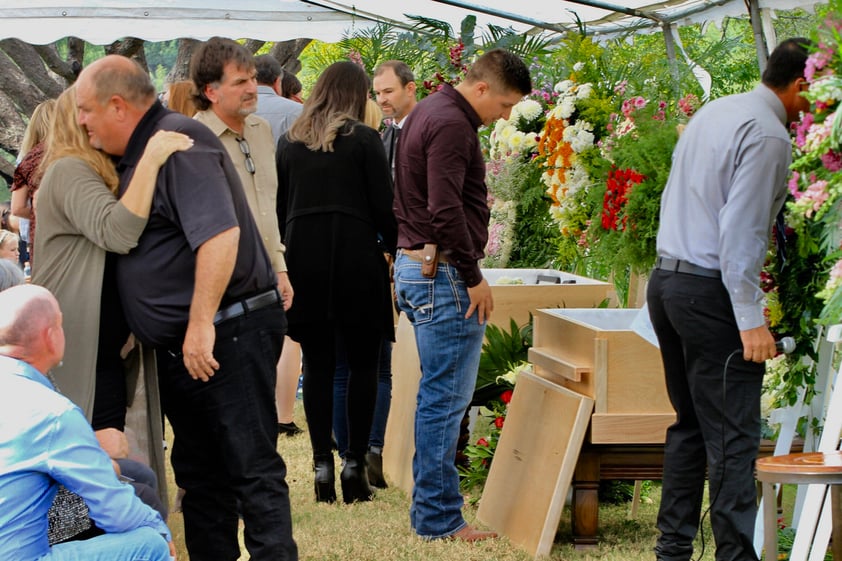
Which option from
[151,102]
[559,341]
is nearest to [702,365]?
[559,341]

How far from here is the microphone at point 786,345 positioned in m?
3.50

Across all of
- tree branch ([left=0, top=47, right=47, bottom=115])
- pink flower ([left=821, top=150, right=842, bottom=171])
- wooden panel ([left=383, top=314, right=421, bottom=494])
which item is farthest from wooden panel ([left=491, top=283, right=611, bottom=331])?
tree branch ([left=0, top=47, right=47, bottom=115])

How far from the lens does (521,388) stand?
15.5 feet

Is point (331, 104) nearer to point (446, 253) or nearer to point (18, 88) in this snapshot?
point (446, 253)

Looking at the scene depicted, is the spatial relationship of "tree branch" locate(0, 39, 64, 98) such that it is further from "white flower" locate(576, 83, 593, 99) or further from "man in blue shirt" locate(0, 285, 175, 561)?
"man in blue shirt" locate(0, 285, 175, 561)

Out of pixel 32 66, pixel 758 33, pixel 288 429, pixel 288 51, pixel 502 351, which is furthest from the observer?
pixel 32 66

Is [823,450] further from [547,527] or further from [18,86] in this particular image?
[18,86]

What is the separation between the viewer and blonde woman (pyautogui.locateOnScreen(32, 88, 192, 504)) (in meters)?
3.23

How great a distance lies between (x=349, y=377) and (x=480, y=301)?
111cm

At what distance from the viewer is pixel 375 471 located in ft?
17.9

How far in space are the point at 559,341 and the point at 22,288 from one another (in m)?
2.24

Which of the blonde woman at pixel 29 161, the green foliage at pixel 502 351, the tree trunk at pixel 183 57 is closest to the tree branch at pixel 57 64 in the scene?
the tree trunk at pixel 183 57

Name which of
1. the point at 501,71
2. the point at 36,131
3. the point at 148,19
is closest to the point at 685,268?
the point at 501,71

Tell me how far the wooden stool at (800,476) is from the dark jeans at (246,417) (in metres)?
1.39
